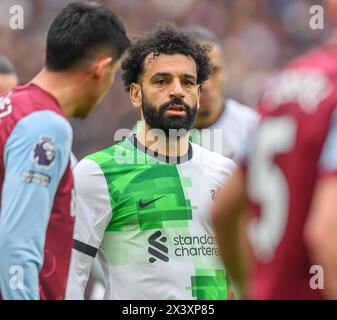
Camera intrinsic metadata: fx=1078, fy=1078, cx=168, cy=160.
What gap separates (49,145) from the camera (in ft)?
14.1

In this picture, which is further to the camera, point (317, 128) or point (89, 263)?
point (89, 263)

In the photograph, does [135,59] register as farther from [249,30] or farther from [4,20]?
[249,30]

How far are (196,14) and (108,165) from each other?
10528 mm

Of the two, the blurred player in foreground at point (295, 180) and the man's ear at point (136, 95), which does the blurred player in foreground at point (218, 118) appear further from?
the blurred player in foreground at point (295, 180)

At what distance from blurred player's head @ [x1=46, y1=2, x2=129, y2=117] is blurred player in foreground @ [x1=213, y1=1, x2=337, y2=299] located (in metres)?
1.87

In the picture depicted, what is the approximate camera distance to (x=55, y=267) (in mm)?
4570

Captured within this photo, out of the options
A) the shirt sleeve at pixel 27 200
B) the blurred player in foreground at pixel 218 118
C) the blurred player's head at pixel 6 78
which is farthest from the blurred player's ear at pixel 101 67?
the blurred player's head at pixel 6 78

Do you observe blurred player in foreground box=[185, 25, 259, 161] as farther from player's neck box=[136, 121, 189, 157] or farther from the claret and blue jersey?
the claret and blue jersey

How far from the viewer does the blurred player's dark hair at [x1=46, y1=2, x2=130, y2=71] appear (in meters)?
4.71

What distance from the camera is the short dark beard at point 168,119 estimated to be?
5.61 m

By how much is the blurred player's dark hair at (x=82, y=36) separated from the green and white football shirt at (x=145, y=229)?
2.78 ft

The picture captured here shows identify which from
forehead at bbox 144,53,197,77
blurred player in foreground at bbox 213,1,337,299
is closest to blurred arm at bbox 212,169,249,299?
blurred player in foreground at bbox 213,1,337,299
